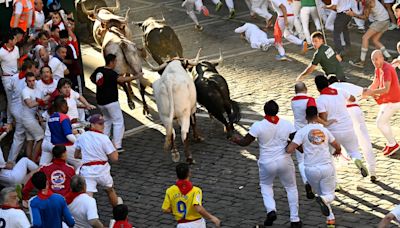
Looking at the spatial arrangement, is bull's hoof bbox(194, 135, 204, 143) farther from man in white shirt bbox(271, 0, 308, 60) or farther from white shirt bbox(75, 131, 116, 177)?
man in white shirt bbox(271, 0, 308, 60)

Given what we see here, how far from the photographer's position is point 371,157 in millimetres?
14320

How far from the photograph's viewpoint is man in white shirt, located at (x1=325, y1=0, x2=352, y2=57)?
21312 millimetres

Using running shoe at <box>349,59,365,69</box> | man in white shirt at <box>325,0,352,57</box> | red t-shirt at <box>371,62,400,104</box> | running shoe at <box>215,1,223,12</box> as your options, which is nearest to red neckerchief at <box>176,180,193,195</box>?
red t-shirt at <box>371,62,400,104</box>

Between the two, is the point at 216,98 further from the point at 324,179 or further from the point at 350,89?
the point at 324,179

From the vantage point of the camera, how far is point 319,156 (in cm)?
1264

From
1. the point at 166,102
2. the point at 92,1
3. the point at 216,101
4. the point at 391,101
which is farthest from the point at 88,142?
the point at 92,1

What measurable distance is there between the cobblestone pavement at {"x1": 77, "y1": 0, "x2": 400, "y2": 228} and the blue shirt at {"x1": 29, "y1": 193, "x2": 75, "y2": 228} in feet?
8.12

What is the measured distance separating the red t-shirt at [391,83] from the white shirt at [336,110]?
1.40m

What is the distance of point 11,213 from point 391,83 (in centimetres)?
684

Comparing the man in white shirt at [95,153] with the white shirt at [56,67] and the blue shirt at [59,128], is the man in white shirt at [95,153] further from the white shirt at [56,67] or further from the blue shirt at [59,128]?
the white shirt at [56,67]

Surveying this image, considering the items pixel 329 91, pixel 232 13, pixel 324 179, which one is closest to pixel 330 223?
pixel 324 179

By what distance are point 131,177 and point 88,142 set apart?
2.75 metres

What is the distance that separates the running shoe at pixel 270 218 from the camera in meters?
12.8

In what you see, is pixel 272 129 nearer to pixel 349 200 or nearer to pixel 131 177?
pixel 349 200
